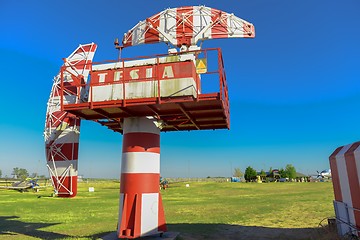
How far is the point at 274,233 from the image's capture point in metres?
15.7

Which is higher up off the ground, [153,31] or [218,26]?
[218,26]

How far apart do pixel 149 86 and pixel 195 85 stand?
2.02 metres

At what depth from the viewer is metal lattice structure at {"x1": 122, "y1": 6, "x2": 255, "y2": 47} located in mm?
18891

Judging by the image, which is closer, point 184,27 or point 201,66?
point 201,66

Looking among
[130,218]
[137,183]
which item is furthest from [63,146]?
[130,218]

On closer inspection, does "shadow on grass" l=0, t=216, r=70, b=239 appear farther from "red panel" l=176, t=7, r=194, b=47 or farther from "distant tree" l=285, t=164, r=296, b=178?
"distant tree" l=285, t=164, r=296, b=178

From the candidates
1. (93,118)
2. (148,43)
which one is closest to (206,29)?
(148,43)

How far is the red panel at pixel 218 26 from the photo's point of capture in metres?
19.9

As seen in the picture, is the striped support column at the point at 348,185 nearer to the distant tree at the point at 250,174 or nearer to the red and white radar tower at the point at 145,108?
the red and white radar tower at the point at 145,108

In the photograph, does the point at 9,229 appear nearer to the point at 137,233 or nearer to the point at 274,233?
the point at 137,233

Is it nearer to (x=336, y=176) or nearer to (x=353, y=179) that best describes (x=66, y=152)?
(x=336, y=176)

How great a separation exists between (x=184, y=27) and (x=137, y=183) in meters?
11.6

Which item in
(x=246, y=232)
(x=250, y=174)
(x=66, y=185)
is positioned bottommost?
(x=246, y=232)

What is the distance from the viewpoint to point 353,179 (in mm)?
11078
